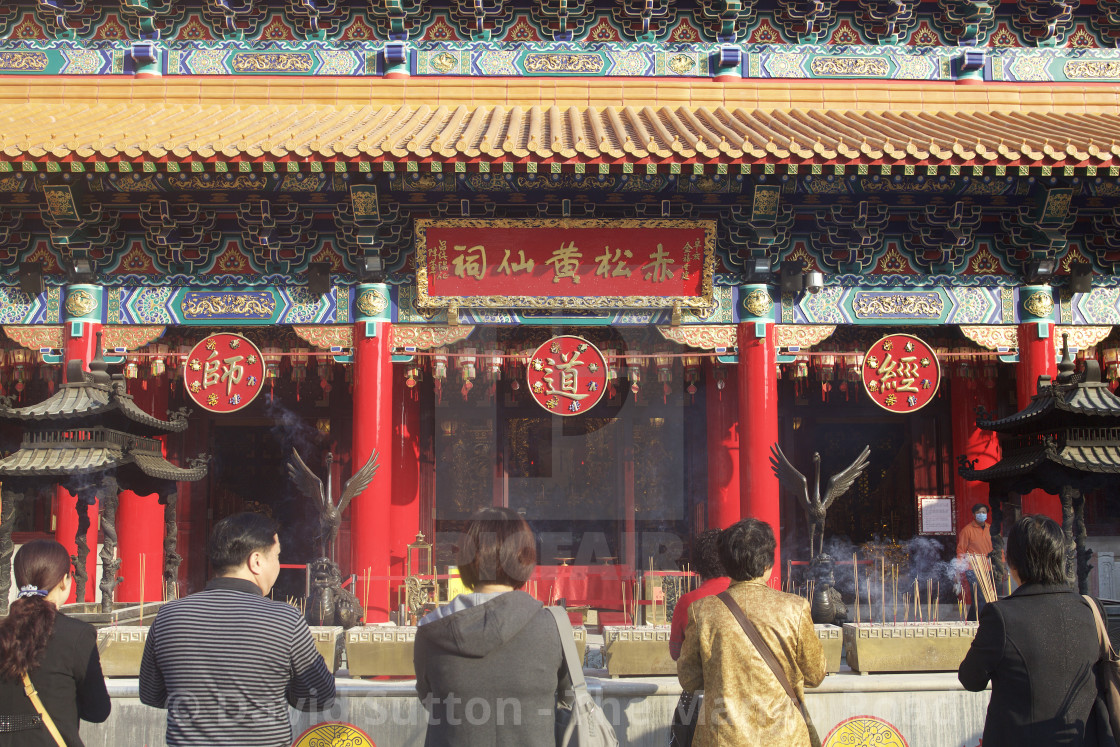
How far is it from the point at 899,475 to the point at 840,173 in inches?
168

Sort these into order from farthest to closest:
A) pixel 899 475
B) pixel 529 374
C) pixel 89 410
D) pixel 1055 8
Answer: pixel 899 475 < pixel 1055 8 < pixel 529 374 < pixel 89 410

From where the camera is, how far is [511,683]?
2.67 metres

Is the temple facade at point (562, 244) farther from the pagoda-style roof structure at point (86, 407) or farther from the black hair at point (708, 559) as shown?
the black hair at point (708, 559)

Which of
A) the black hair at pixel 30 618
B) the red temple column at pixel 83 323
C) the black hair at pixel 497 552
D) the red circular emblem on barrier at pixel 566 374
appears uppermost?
the red temple column at pixel 83 323

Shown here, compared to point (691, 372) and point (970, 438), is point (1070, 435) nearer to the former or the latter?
point (970, 438)

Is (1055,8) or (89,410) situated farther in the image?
(1055,8)

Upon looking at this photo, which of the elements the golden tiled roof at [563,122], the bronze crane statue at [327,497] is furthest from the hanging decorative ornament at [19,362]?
the bronze crane statue at [327,497]

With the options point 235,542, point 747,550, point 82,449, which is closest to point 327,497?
point 82,449

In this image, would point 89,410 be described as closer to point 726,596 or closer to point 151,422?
point 151,422

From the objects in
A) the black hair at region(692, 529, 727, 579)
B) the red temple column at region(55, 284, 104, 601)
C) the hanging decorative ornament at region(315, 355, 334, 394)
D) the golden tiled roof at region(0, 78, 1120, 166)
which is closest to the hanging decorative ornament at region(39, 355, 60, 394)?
the red temple column at region(55, 284, 104, 601)

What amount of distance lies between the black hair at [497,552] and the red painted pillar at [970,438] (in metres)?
7.37

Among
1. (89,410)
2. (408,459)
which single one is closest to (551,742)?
(89,410)

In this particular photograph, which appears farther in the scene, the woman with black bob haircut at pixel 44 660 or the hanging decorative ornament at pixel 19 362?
the hanging decorative ornament at pixel 19 362

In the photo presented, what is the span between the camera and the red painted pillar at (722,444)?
8891 millimetres
